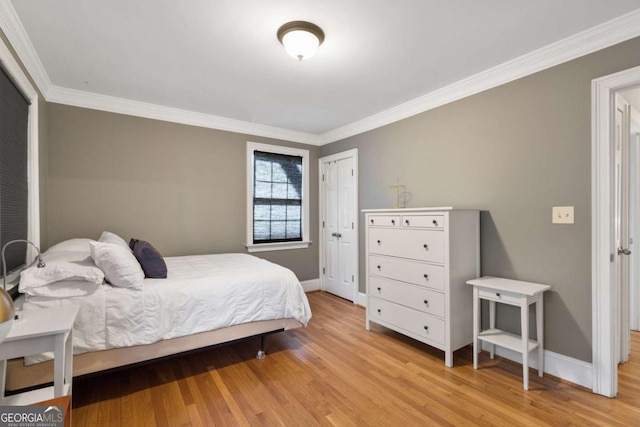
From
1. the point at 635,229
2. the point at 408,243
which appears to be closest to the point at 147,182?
the point at 408,243

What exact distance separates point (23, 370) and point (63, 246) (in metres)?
1.10

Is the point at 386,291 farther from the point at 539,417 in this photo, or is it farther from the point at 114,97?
the point at 114,97

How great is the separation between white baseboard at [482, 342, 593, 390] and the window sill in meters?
3.10

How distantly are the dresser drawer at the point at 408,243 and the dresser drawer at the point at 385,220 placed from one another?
50mm

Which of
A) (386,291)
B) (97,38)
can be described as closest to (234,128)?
(97,38)

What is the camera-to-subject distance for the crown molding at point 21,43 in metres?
1.88

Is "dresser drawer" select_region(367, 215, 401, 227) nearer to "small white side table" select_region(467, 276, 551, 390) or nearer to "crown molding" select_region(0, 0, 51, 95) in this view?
"small white side table" select_region(467, 276, 551, 390)

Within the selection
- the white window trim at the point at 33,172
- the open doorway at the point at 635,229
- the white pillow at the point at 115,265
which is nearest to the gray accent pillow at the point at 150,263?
the white pillow at the point at 115,265

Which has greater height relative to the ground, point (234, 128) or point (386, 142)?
point (234, 128)

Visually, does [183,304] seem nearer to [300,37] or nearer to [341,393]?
[341,393]

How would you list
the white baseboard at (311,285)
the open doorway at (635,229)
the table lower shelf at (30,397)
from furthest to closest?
the white baseboard at (311,285) < the open doorway at (635,229) < the table lower shelf at (30,397)

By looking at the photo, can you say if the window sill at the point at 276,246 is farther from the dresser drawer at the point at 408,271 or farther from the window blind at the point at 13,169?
the window blind at the point at 13,169

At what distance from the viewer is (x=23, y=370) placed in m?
1.70

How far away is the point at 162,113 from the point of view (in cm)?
359
